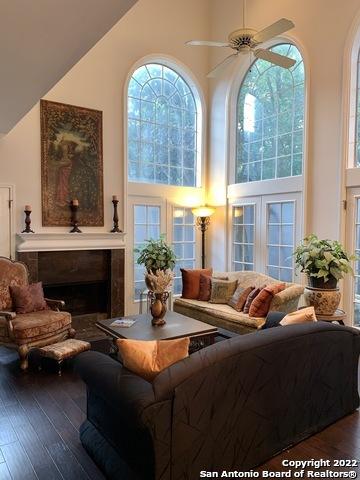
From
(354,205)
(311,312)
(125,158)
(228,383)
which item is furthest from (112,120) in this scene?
(228,383)

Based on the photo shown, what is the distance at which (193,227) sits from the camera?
7059 mm

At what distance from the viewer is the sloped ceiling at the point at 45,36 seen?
1.75 meters

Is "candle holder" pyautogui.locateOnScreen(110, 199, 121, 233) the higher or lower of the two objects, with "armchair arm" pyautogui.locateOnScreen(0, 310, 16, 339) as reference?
higher

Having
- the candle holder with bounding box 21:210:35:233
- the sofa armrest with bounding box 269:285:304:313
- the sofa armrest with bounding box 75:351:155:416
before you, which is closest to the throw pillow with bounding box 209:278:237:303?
the sofa armrest with bounding box 269:285:304:313

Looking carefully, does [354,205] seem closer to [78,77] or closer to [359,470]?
[359,470]

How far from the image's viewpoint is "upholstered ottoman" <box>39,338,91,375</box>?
375 cm

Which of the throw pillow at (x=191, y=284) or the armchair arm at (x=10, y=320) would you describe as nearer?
the armchair arm at (x=10, y=320)

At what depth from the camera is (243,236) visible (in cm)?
656

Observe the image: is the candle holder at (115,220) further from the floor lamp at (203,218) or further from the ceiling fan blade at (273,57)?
the ceiling fan blade at (273,57)

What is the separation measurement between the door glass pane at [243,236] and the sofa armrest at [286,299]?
1.96m

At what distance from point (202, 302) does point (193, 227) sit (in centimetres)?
214

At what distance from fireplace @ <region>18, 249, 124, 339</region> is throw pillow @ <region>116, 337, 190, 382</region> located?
3225 mm

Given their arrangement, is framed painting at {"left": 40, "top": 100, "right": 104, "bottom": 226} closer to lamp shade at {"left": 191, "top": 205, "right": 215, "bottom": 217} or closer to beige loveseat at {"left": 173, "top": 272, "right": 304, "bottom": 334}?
lamp shade at {"left": 191, "top": 205, "right": 215, "bottom": 217}

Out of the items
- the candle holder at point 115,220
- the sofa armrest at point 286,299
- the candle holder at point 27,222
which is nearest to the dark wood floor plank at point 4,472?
the sofa armrest at point 286,299
